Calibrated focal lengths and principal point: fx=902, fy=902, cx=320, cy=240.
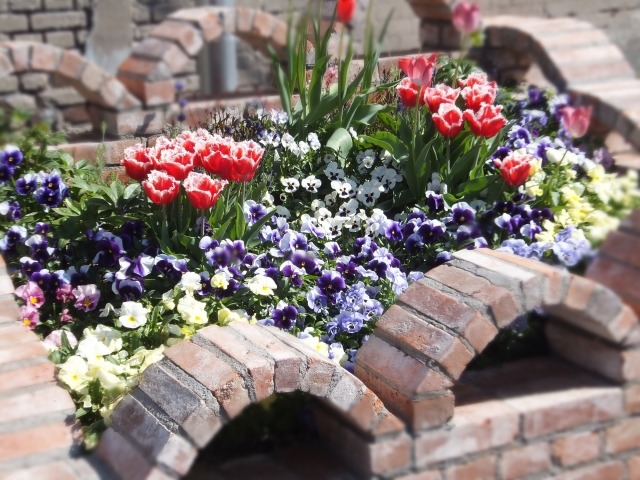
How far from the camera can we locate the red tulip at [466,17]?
137 cm

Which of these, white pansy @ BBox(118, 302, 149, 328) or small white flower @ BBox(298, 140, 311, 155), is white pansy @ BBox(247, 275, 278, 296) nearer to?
white pansy @ BBox(118, 302, 149, 328)

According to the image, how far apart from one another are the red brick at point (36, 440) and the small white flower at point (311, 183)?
34.9 inches

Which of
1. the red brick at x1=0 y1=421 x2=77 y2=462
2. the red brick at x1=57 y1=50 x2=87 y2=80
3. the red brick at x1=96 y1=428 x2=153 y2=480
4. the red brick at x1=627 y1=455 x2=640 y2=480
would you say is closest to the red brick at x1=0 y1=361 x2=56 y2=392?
the red brick at x1=0 y1=421 x2=77 y2=462

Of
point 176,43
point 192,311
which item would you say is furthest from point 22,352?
point 176,43

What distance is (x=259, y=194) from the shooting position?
2127 mm

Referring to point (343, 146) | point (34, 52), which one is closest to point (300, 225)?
point (343, 146)

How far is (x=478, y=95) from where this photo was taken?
6.53ft

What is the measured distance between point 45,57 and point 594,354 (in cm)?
113

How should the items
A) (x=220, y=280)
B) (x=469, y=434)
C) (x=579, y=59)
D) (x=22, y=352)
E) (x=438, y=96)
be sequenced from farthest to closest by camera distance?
(x=438, y=96) → (x=220, y=280) → (x=22, y=352) → (x=469, y=434) → (x=579, y=59)

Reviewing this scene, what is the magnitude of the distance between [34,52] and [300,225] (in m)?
1.04

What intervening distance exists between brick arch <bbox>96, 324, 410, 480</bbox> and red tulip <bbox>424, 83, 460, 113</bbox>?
2.52 feet

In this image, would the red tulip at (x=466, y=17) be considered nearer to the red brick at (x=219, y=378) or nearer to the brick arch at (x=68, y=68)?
the brick arch at (x=68, y=68)

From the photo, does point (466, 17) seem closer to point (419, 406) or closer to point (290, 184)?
point (419, 406)

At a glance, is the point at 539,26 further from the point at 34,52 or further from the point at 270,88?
the point at 270,88
